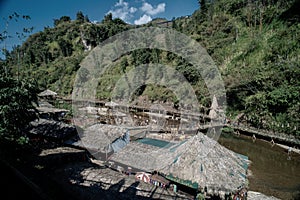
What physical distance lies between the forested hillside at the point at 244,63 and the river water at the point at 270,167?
2262 mm

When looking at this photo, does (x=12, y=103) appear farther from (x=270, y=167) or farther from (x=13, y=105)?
(x=270, y=167)

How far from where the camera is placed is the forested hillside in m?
16.7

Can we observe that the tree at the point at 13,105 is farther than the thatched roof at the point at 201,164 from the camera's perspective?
Yes

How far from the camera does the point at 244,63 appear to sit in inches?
987

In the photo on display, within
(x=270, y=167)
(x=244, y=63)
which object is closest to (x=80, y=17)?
(x=244, y=63)

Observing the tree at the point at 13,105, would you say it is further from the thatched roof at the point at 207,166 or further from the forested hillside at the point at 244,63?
the thatched roof at the point at 207,166

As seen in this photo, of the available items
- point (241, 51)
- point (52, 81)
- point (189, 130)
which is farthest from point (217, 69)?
point (52, 81)

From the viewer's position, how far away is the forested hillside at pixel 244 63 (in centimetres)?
1666

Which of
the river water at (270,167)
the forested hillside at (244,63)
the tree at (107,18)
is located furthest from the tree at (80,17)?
the river water at (270,167)

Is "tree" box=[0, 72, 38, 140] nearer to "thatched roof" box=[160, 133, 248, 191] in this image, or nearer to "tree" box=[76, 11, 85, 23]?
"thatched roof" box=[160, 133, 248, 191]

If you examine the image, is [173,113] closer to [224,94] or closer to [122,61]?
[224,94]

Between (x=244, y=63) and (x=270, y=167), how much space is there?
16863 mm

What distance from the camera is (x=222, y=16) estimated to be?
37.3m

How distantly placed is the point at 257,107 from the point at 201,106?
608 centimetres
